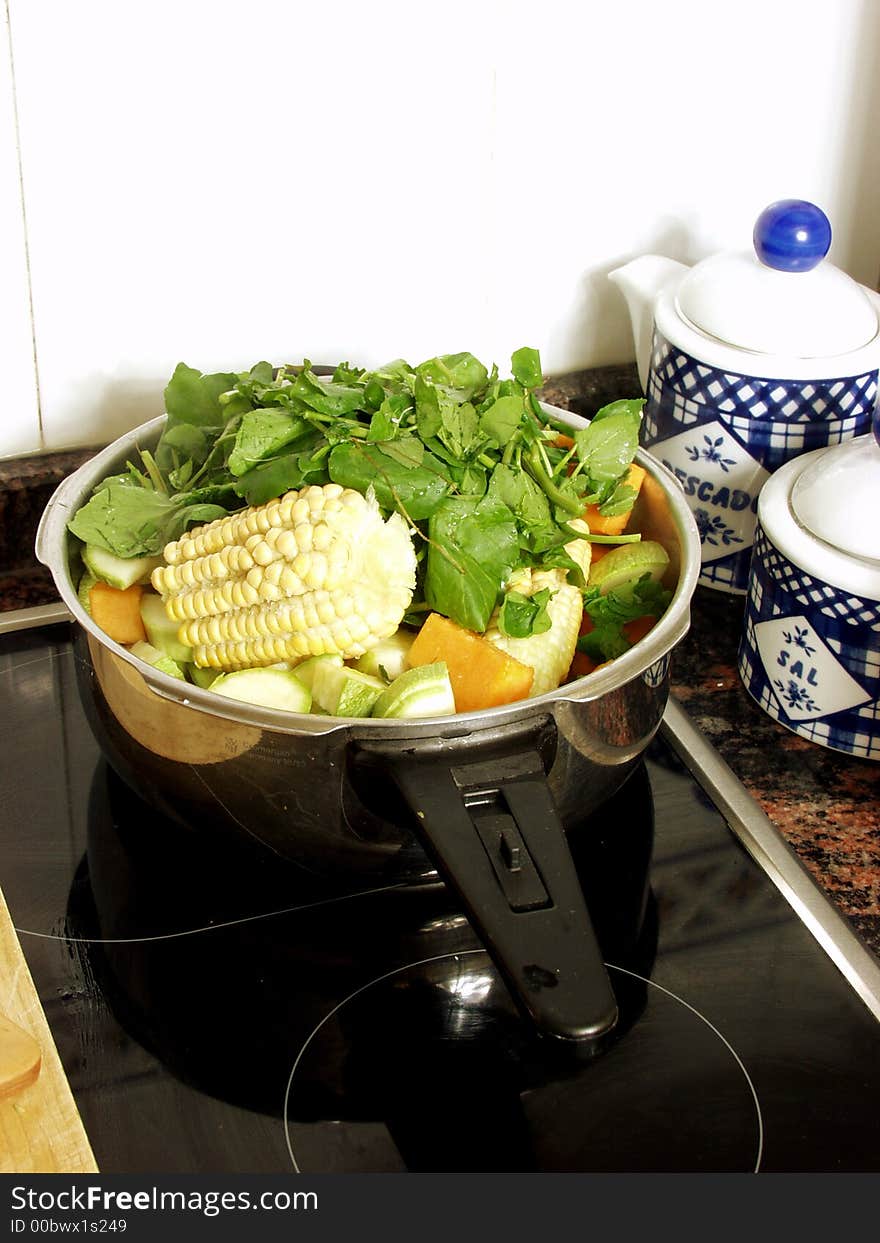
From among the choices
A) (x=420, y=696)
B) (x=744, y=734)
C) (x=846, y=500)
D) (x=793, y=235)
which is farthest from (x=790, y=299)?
(x=420, y=696)

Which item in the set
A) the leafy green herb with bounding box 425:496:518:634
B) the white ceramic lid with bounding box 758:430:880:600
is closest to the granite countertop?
the white ceramic lid with bounding box 758:430:880:600

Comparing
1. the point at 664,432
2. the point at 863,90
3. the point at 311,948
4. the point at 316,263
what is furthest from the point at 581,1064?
the point at 863,90

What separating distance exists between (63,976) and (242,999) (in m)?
0.10

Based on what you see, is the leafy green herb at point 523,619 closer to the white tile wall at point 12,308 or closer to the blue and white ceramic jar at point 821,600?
the blue and white ceramic jar at point 821,600

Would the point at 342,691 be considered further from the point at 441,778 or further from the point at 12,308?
the point at 12,308

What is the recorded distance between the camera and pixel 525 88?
99cm

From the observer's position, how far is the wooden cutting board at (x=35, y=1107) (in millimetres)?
653

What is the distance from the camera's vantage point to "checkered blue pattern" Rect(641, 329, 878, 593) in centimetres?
93

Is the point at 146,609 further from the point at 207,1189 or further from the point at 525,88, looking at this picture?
the point at 525,88

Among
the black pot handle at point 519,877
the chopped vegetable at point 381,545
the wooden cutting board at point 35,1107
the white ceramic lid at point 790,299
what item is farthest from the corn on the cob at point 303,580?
the white ceramic lid at point 790,299

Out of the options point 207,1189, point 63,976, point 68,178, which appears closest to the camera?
point 207,1189

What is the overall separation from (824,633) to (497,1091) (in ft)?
1.15

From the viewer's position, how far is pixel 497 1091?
2.33 ft

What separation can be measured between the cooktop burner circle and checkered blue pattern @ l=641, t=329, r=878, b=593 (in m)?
0.39
